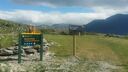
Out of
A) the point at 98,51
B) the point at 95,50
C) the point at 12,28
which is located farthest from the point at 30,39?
the point at 12,28

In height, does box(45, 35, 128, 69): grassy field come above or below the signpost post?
below

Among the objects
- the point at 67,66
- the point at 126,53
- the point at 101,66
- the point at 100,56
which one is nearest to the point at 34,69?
the point at 67,66

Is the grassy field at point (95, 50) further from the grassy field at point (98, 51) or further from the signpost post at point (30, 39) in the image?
the signpost post at point (30, 39)

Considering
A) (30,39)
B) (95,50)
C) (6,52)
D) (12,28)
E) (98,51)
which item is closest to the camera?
(30,39)

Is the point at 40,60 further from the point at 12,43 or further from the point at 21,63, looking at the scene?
the point at 12,43

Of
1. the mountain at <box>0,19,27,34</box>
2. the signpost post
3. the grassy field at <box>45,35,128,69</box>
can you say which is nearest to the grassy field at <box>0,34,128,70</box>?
the grassy field at <box>45,35,128,69</box>

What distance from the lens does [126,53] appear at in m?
28.5

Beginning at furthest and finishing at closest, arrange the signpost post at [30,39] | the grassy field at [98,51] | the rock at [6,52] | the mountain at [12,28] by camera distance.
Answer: the mountain at [12,28] → the rock at [6,52] → the grassy field at [98,51] → the signpost post at [30,39]

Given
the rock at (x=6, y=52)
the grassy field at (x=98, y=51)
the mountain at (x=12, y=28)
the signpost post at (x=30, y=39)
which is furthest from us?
the mountain at (x=12, y=28)

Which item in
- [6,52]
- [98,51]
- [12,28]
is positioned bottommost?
[98,51]

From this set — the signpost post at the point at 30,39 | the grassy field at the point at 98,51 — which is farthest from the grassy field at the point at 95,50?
the signpost post at the point at 30,39

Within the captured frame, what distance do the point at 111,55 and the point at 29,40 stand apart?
19.0 feet

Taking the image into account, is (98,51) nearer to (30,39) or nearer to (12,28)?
(30,39)

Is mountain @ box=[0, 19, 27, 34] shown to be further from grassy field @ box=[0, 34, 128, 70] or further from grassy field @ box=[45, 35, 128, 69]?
grassy field @ box=[45, 35, 128, 69]
